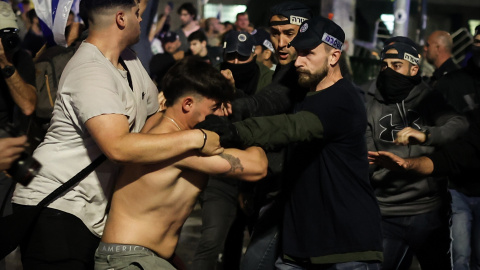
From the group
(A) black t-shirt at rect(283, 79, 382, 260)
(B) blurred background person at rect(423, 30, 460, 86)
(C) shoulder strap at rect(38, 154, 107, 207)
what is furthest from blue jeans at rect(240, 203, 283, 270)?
(B) blurred background person at rect(423, 30, 460, 86)

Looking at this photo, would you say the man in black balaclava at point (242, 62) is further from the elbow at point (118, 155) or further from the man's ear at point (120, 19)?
the elbow at point (118, 155)

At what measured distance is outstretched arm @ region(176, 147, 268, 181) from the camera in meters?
4.08

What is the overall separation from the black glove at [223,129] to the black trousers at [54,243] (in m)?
0.89

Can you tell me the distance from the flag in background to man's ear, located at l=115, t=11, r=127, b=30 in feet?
4.27

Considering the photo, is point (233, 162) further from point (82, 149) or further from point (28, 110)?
point (28, 110)

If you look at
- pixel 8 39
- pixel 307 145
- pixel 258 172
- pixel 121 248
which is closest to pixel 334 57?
pixel 307 145

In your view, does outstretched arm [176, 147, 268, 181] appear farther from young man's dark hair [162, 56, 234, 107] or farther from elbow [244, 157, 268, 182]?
young man's dark hair [162, 56, 234, 107]

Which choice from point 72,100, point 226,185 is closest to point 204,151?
point 72,100

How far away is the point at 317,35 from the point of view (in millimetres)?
4559

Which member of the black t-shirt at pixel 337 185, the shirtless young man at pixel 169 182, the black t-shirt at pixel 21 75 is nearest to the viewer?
the shirtless young man at pixel 169 182

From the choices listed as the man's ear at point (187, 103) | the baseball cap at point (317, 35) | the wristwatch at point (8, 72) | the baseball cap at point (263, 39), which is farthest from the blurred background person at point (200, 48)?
the man's ear at point (187, 103)

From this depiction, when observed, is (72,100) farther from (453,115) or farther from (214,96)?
(453,115)

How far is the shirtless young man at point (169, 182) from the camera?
4086 millimetres

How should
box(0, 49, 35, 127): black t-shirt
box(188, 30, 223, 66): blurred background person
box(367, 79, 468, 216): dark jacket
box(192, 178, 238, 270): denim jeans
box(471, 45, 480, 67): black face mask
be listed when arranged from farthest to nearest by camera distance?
box(188, 30, 223, 66): blurred background person, box(471, 45, 480, 67): black face mask, box(192, 178, 238, 270): denim jeans, box(0, 49, 35, 127): black t-shirt, box(367, 79, 468, 216): dark jacket
